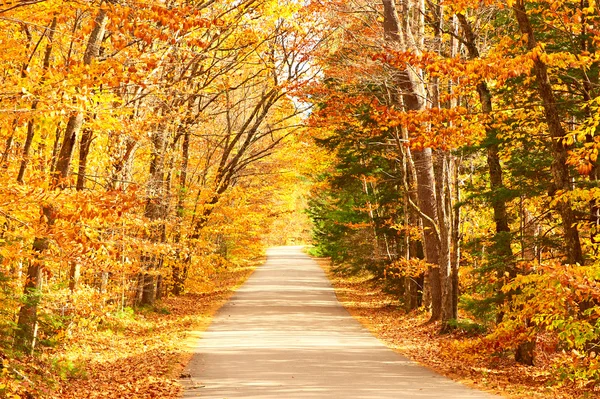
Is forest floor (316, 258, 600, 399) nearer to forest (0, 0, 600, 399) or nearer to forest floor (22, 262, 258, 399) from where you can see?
forest (0, 0, 600, 399)

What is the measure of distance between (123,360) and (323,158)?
16190mm

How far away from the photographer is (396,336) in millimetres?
18625

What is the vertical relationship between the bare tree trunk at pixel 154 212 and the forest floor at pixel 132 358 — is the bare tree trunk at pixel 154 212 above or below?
above

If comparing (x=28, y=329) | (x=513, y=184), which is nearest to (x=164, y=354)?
(x=28, y=329)

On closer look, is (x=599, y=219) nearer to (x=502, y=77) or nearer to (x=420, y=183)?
(x=502, y=77)

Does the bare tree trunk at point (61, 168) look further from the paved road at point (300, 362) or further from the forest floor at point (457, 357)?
the forest floor at point (457, 357)

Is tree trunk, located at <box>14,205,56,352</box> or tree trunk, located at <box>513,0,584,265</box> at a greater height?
tree trunk, located at <box>513,0,584,265</box>

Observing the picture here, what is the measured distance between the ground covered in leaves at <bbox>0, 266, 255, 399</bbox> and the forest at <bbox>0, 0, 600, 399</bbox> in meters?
0.08

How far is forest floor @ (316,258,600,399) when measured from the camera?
1132 centimetres

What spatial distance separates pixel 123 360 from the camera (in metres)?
14.1

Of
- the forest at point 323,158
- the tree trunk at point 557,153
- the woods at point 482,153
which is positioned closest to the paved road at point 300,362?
the forest at point 323,158

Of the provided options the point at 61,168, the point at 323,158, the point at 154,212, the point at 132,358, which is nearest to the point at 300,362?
the point at 132,358

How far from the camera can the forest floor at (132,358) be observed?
10555 millimetres

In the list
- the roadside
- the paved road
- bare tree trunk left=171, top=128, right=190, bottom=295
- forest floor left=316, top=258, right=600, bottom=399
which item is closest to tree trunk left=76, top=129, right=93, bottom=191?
the roadside
